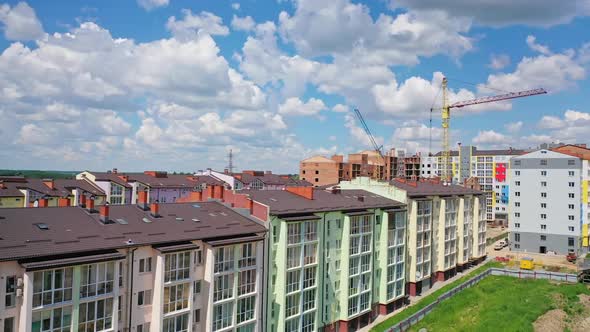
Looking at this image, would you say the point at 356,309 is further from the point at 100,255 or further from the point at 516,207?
the point at 516,207

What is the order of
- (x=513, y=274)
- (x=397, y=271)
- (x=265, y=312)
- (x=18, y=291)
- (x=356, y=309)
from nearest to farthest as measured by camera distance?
(x=18, y=291), (x=265, y=312), (x=356, y=309), (x=397, y=271), (x=513, y=274)

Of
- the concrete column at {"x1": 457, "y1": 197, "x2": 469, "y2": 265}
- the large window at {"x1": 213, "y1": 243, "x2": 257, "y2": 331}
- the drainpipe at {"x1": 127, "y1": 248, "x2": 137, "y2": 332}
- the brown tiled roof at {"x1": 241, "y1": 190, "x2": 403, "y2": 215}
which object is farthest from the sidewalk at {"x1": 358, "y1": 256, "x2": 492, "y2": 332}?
the drainpipe at {"x1": 127, "y1": 248, "x2": 137, "y2": 332}

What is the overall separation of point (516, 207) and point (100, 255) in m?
80.6

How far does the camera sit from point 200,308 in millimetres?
31109

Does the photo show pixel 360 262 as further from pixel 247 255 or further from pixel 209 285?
pixel 209 285

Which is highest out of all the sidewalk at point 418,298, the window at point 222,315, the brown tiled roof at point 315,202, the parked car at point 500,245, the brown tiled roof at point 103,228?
the brown tiled roof at point 315,202

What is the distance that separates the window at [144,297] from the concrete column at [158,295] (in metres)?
0.44

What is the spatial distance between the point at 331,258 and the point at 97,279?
22.8 metres

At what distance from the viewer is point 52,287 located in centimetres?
2395

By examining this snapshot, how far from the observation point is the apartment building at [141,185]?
2926 inches

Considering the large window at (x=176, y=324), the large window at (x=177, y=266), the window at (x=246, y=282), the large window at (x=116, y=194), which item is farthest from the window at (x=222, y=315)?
the large window at (x=116, y=194)

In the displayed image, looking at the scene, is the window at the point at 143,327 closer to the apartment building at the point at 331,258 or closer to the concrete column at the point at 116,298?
the concrete column at the point at 116,298

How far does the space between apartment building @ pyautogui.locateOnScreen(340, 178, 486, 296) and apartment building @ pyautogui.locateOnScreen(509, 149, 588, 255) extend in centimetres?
1312

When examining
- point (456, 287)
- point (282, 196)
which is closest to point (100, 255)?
point (282, 196)
